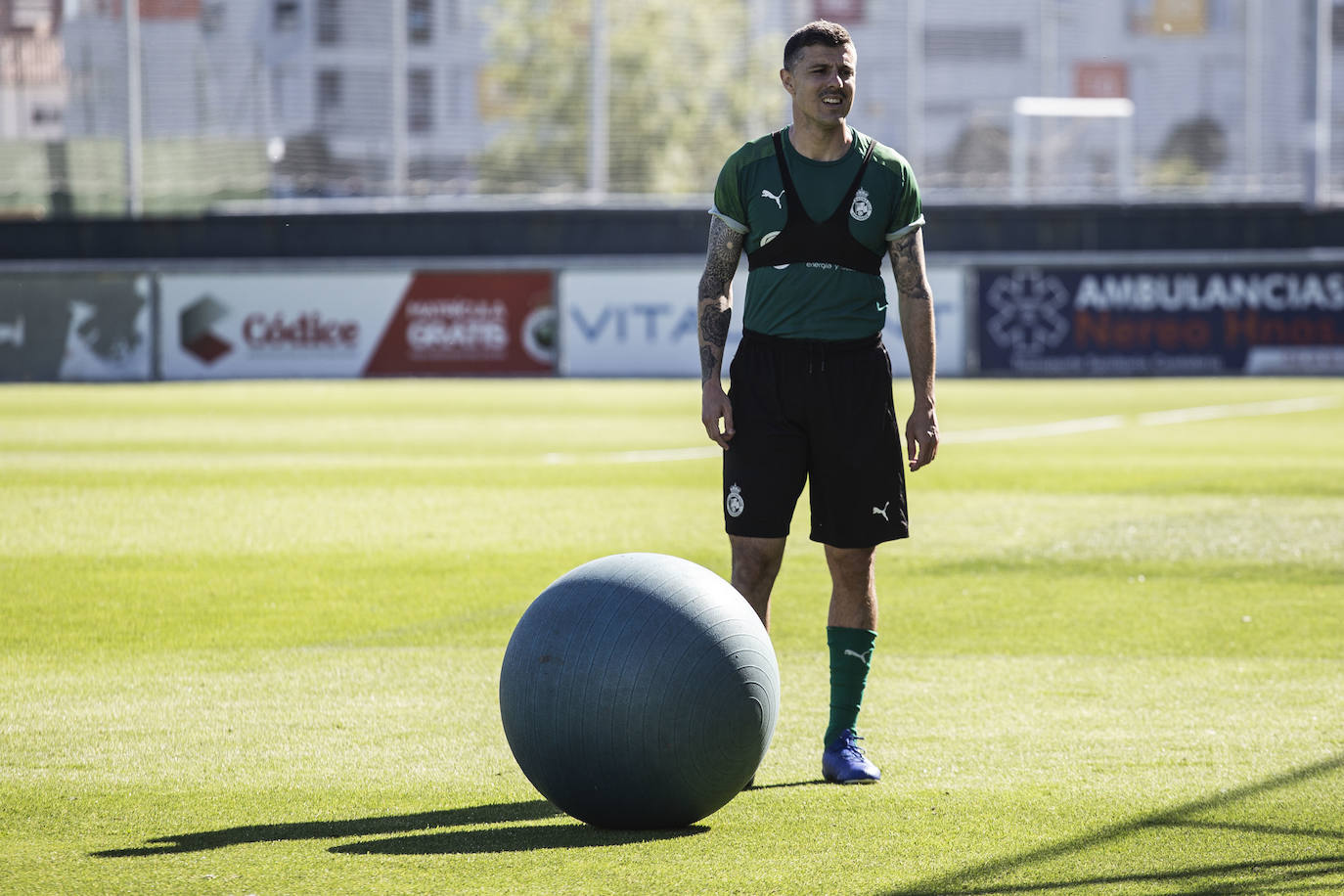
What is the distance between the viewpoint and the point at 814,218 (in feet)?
18.5

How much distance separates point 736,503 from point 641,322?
25188mm

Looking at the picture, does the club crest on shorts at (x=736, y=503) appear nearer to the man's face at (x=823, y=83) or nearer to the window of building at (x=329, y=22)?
the man's face at (x=823, y=83)

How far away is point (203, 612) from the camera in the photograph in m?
9.09

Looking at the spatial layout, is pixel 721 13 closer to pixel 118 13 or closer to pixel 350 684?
pixel 118 13

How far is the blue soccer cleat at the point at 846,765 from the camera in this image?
5652mm

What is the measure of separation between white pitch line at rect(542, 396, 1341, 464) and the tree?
12304mm

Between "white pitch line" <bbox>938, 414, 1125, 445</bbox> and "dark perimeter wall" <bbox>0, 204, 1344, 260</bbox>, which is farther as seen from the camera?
"dark perimeter wall" <bbox>0, 204, 1344, 260</bbox>

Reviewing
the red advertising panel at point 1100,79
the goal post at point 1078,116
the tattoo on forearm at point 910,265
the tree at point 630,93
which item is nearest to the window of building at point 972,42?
the goal post at point 1078,116

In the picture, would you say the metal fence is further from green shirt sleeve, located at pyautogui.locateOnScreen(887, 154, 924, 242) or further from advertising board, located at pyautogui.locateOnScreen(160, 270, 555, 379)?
green shirt sleeve, located at pyautogui.locateOnScreen(887, 154, 924, 242)

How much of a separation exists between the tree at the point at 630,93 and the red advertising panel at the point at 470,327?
8.89 ft

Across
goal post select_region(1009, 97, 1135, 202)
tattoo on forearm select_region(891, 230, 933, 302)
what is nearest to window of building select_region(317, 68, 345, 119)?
goal post select_region(1009, 97, 1135, 202)

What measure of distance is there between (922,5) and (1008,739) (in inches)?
1187

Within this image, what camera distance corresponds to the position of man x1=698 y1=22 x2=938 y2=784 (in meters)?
5.62

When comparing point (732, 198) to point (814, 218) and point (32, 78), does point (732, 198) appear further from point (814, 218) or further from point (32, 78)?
point (32, 78)
